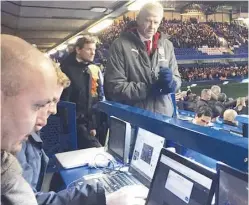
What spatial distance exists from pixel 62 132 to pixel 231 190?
1936 mm

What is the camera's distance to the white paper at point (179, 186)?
44.4 inches

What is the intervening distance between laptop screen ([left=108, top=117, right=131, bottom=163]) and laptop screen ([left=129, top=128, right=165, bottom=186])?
148 mm

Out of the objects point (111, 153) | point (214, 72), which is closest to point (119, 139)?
point (111, 153)

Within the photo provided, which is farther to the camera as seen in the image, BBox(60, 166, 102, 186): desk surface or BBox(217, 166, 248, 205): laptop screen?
BBox(60, 166, 102, 186): desk surface

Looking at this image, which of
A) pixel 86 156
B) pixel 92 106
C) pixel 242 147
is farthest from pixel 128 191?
pixel 92 106

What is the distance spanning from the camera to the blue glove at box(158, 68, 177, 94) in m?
2.12

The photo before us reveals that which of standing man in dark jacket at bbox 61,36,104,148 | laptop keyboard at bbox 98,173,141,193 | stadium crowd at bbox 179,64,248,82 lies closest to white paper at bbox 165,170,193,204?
laptop keyboard at bbox 98,173,141,193

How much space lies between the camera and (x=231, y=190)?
1015mm

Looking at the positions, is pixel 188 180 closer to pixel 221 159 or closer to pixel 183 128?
pixel 221 159

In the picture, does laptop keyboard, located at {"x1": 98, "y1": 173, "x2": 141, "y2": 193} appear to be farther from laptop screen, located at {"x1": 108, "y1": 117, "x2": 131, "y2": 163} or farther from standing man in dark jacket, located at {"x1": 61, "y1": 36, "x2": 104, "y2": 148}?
standing man in dark jacket, located at {"x1": 61, "y1": 36, "x2": 104, "y2": 148}

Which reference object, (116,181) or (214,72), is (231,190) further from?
(214,72)

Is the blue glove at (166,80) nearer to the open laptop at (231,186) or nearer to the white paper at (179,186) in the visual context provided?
the white paper at (179,186)

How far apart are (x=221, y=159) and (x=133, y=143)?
95 cm

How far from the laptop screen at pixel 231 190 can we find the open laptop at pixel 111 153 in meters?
0.96
